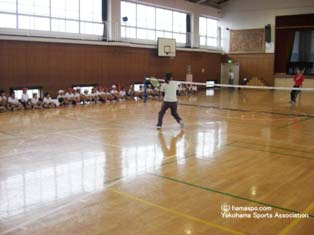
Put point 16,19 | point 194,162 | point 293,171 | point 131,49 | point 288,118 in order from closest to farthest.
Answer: point 293,171, point 194,162, point 288,118, point 16,19, point 131,49

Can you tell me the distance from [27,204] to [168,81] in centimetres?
673

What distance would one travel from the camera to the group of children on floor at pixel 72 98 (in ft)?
54.0

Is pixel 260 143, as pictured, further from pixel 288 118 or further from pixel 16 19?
pixel 16 19

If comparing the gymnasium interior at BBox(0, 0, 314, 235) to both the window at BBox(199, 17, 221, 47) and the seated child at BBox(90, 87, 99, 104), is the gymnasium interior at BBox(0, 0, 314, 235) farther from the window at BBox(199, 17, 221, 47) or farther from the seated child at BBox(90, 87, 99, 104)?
the window at BBox(199, 17, 221, 47)

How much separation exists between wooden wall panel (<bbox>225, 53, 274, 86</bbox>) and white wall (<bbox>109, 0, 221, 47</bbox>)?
14.4ft

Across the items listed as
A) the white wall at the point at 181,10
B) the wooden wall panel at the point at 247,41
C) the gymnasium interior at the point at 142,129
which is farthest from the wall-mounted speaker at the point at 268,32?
the white wall at the point at 181,10

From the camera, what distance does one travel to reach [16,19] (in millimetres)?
18078

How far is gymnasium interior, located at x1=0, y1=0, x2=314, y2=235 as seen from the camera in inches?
195

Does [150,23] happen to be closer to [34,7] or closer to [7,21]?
[34,7]

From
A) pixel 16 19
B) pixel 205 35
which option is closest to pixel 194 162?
pixel 16 19

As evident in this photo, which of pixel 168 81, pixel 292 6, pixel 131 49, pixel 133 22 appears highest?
pixel 292 6

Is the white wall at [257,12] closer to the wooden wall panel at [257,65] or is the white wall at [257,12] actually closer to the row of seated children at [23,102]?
the wooden wall panel at [257,65]

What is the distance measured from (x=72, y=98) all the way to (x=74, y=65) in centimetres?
267

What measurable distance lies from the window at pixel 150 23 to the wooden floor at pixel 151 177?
1335cm
